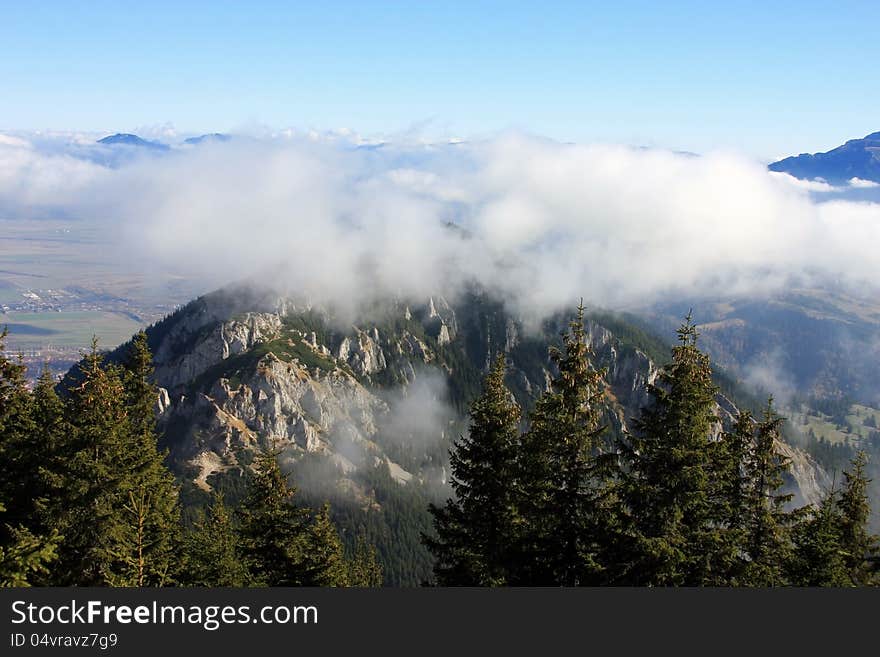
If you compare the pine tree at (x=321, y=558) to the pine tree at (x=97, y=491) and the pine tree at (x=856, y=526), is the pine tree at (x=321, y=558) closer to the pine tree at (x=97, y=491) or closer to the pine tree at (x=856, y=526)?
the pine tree at (x=97, y=491)

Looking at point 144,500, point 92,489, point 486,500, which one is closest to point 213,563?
point 144,500

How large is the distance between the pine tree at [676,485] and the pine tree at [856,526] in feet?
62.2

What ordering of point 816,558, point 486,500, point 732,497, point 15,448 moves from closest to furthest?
point 486,500 → point 732,497 → point 816,558 → point 15,448

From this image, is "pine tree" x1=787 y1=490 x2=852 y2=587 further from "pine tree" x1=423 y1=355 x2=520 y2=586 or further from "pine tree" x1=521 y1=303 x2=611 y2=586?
"pine tree" x1=423 y1=355 x2=520 y2=586

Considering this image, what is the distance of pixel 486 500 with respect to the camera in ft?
111

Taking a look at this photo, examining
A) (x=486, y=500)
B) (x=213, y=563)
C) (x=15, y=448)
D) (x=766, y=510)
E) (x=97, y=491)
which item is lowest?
(x=213, y=563)

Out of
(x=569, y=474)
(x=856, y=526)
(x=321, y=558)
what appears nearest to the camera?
(x=569, y=474)

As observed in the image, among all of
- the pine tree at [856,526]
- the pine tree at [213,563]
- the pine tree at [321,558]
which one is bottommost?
the pine tree at [321,558]

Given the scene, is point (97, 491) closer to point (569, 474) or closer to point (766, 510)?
point (569, 474)

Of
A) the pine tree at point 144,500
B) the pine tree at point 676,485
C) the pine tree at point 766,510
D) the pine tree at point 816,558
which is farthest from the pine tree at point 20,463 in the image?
the pine tree at point 816,558

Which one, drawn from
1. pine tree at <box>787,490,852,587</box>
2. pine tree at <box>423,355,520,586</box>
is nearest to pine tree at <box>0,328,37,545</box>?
pine tree at <box>423,355,520,586</box>

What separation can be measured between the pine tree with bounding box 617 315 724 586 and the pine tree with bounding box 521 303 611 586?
168cm

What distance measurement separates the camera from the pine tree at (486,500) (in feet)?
107

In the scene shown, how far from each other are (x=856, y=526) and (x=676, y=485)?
936 inches
